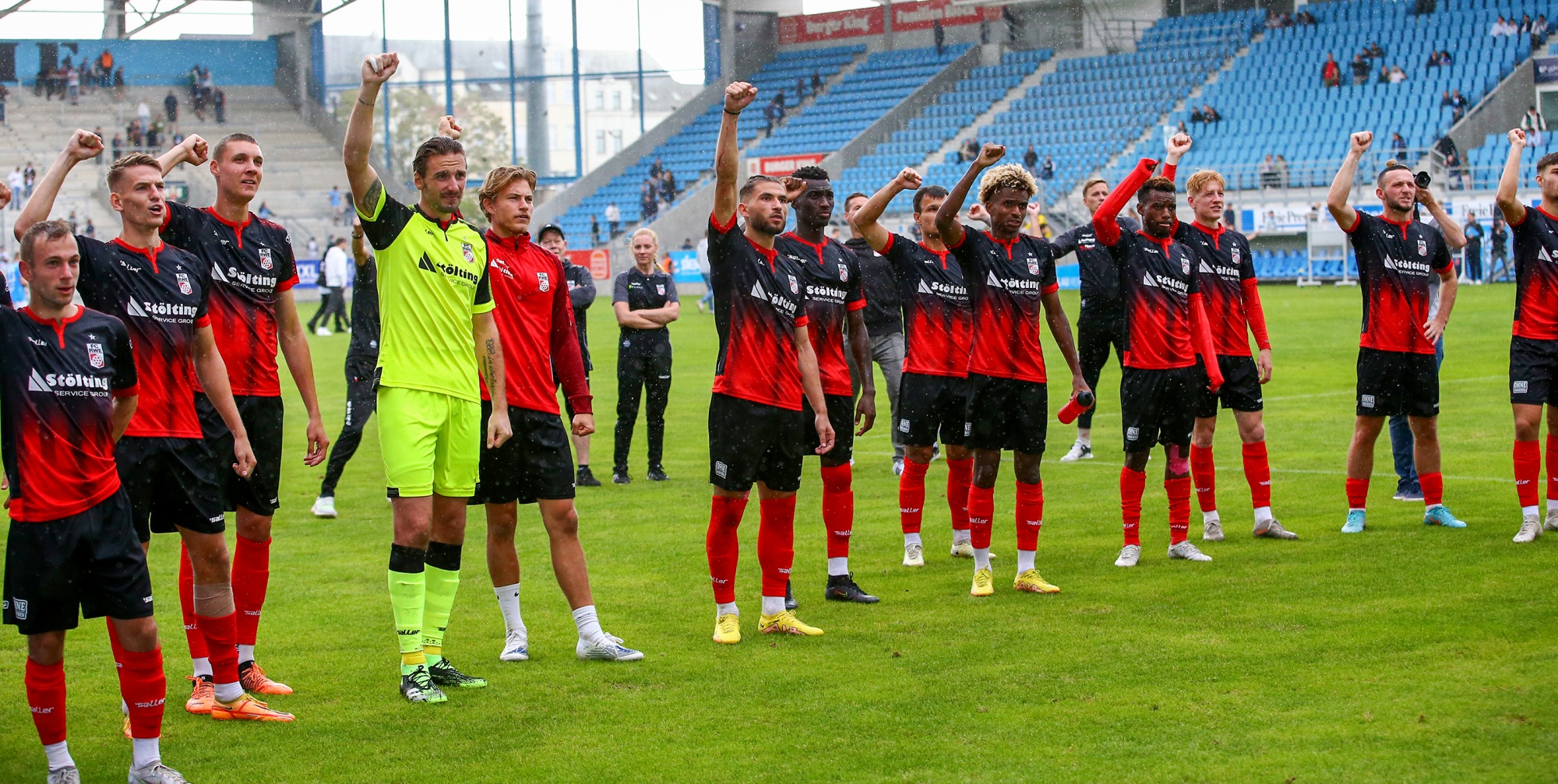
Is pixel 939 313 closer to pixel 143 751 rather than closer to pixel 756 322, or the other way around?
pixel 756 322

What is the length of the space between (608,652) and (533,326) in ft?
5.04

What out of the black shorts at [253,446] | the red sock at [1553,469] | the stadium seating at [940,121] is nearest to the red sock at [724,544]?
the black shorts at [253,446]

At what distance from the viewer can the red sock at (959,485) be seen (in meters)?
8.95

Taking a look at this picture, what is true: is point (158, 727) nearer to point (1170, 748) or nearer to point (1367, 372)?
point (1170, 748)

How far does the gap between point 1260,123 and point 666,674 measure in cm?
3938

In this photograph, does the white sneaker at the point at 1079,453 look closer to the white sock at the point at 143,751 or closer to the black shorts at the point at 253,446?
the black shorts at the point at 253,446

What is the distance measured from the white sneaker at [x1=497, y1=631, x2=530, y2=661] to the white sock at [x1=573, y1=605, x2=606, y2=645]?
284mm

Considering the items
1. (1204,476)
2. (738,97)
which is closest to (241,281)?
(738,97)

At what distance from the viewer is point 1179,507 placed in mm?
8961

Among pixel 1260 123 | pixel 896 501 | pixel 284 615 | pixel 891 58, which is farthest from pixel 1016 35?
pixel 284 615

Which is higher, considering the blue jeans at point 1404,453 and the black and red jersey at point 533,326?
the black and red jersey at point 533,326

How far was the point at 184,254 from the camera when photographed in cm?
599

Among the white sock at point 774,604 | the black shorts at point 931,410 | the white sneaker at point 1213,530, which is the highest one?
the black shorts at point 931,410

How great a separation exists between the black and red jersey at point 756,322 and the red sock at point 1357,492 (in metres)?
4.27
